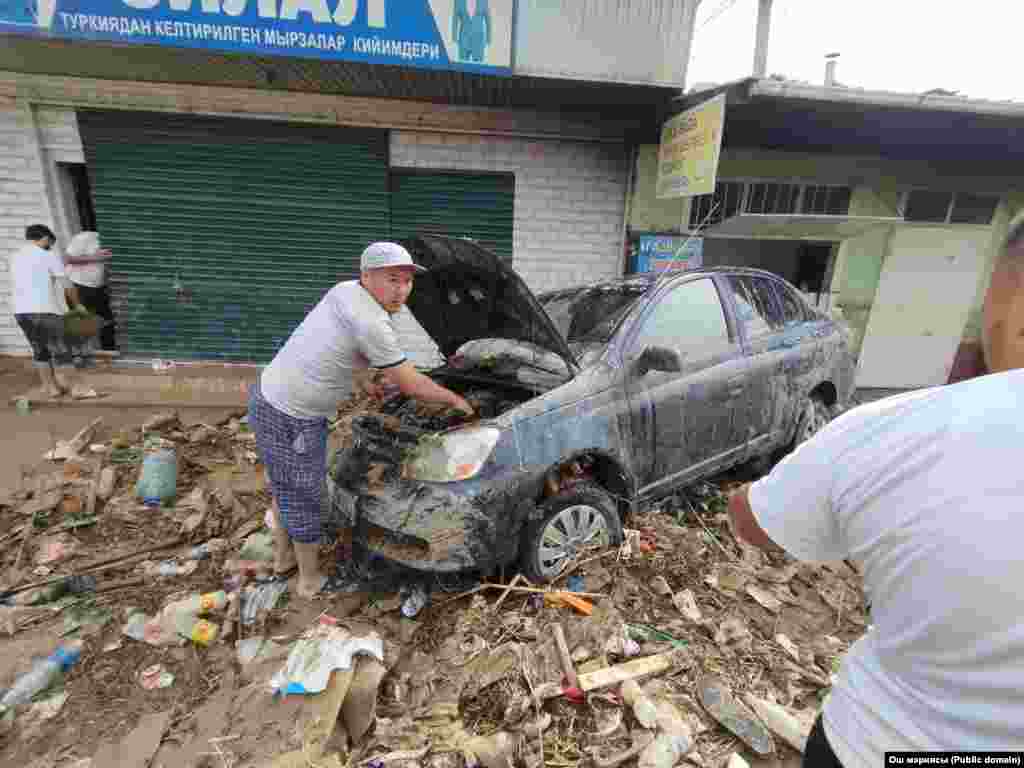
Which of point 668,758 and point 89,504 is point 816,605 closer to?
point 668,758

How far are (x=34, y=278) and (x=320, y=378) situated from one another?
4884mm

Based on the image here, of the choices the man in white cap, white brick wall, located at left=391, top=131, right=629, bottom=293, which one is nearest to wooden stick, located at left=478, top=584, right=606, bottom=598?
the man in white cap

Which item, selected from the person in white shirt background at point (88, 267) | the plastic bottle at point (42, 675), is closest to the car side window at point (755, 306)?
the plastic bottle at point (42, 675)

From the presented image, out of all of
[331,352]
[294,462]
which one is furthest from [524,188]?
[294,462]

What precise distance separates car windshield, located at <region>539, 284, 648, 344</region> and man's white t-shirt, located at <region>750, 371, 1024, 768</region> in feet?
6.60

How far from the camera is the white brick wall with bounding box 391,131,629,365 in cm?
623

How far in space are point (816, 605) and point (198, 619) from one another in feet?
10.7

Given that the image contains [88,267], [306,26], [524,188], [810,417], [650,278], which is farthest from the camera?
[524,188]

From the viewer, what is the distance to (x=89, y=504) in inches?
132

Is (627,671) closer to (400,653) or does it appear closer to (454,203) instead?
(400,653)

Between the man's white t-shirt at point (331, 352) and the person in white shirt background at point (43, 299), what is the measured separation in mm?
4569

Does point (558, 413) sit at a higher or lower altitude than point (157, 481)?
higher

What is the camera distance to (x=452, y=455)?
2336 millimetres

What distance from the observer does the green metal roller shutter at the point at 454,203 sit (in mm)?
6344
